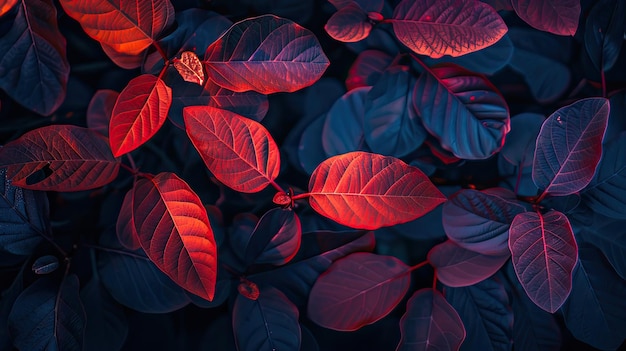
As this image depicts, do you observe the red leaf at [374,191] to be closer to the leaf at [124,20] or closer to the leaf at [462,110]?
the leaf at [462,110]

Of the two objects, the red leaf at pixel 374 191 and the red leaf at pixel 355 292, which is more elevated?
the red leaf at pixel 374 191

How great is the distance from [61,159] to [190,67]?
0.23m

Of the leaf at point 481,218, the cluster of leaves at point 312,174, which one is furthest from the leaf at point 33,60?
the leaf at point 481,218

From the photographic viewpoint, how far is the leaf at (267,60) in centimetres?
67

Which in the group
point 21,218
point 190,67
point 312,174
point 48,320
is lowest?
point 48,320

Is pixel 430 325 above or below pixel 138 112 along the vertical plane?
below

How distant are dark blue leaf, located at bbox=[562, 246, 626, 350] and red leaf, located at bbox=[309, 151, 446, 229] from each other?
34 centimetres

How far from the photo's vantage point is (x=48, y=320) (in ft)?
2.33

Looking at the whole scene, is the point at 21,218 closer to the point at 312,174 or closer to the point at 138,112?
the point at 138,112

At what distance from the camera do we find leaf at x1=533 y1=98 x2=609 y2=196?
0.66 meters

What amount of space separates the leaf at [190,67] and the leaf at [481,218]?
426 millimetres

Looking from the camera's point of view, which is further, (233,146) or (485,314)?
(485,314)

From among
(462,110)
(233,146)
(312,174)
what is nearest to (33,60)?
(233,146)

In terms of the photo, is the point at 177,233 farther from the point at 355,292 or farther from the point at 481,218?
the point at 481,218
